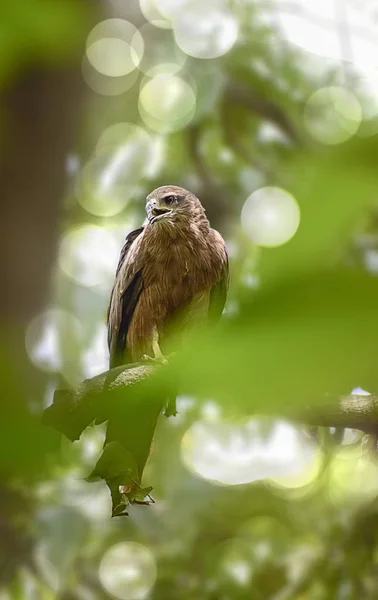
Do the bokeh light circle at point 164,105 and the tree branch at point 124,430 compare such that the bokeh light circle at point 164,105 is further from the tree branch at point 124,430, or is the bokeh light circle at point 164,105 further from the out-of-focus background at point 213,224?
the tree branch at point 124,430

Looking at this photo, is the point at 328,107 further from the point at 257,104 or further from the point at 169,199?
the point at 169,199

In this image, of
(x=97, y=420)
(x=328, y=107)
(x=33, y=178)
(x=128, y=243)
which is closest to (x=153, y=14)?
(x=328, y=107)

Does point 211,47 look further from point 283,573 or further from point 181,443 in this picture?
point 283,573

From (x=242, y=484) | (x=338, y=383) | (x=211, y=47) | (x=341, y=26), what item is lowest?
(x=338, y=383)

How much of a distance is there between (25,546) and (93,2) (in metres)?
1.03

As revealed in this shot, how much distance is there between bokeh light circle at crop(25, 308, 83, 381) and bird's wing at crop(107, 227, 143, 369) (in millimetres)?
76

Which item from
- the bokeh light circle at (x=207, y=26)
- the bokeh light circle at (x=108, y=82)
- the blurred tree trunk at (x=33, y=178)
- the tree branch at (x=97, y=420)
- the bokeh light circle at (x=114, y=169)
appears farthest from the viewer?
the bokeh light circle at (x=207, y=26)

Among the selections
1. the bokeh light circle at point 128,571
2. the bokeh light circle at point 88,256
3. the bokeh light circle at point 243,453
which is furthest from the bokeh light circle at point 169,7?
the bokeh light circle at point 128,571

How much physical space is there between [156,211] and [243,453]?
592 millimetres

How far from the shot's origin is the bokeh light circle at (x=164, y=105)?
1.19m

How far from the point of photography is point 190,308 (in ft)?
2.66

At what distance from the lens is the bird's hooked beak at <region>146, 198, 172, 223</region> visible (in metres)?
0.78

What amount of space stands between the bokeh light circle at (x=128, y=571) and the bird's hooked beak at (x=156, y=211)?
31.4 inches

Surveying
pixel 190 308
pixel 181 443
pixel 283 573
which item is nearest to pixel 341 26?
pixel 190 308
